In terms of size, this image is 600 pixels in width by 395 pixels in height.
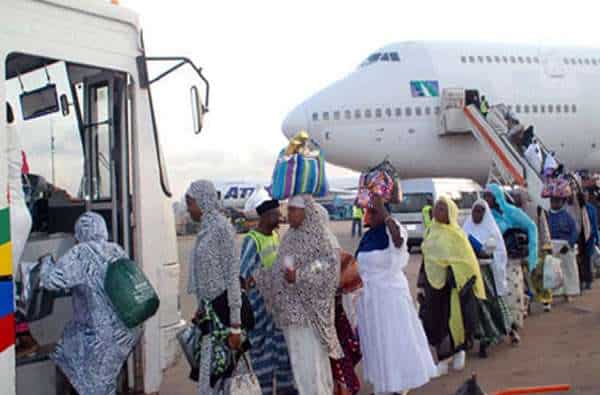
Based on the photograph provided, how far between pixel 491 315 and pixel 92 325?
4.55 metres

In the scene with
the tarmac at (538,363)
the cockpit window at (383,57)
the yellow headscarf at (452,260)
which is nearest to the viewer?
the tarmac at (538,363)

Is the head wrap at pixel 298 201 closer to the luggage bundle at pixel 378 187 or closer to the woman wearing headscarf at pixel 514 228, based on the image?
the luggage bundle at pixel 378 187

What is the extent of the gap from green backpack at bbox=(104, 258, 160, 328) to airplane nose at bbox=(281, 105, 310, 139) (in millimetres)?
15200

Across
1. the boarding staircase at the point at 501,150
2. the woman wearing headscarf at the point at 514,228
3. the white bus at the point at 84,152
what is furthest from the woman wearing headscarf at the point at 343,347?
the boarding staircase at the point at 501,150

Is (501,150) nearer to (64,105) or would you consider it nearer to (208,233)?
(64,105)

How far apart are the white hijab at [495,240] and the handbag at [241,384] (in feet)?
12.5

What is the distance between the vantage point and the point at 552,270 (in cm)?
A: 918

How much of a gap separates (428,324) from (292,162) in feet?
8.73

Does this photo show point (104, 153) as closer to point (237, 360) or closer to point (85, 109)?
point (85, 109)

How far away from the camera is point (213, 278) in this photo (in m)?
4.52

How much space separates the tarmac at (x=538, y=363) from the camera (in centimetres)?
640

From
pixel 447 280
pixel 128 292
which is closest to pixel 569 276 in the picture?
pixel 447 280

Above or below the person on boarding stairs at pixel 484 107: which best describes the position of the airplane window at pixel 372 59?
above

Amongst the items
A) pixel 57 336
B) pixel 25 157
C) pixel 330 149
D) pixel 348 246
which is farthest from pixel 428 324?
pixel 348 246
